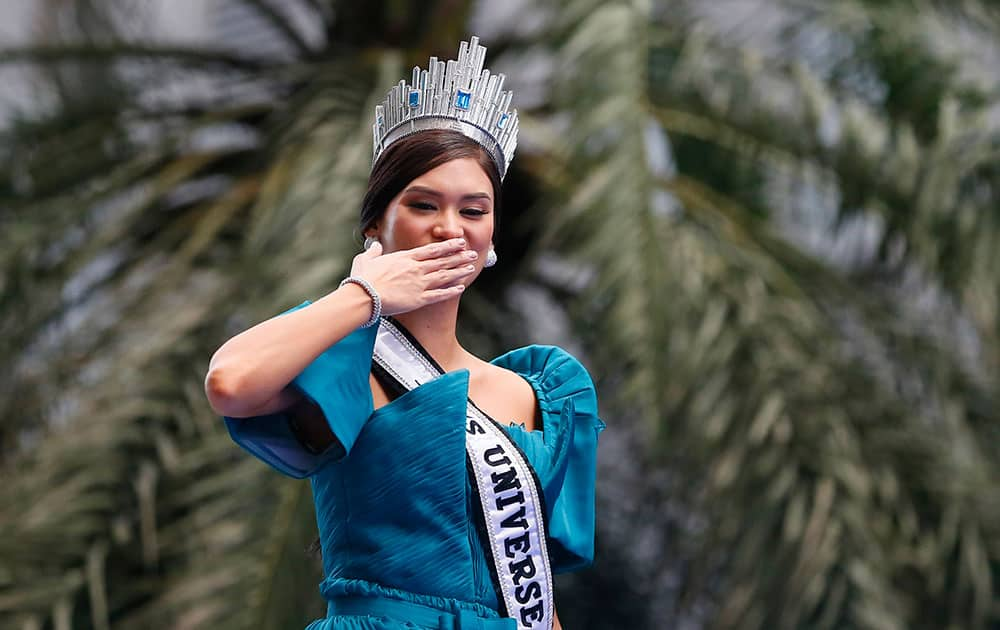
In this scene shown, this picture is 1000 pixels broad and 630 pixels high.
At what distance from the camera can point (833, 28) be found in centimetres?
399

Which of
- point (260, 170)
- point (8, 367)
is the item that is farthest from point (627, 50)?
point (8, 367)

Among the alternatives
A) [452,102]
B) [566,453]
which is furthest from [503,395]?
[452,102]

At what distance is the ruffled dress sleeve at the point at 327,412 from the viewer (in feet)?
4.90

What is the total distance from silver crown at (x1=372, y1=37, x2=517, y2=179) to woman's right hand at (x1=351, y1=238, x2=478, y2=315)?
0.15 metres

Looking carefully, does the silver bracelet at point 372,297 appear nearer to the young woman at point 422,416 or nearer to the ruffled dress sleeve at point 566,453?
the young woman at point 422,416

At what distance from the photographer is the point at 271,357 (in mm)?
1453

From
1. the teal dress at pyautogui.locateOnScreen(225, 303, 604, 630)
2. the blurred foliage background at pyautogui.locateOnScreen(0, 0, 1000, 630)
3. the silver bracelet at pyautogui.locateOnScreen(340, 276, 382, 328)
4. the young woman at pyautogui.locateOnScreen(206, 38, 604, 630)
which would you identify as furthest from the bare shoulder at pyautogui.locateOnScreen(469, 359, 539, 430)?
the blurred foliage background at pyautogui.locateOnScreen(0, 0, 1000, 630)

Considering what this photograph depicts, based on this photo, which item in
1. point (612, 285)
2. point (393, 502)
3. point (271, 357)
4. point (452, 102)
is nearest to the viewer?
point (271, 357)

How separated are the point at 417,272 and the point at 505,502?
10.6 inches

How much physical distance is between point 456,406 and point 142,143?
273 cm

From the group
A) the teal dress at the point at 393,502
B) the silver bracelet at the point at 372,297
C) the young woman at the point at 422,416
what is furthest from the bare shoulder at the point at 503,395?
the silver bracelet at the point at 372,297

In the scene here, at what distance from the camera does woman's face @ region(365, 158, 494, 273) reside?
1.66 m

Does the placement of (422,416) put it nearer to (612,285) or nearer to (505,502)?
(505,502)

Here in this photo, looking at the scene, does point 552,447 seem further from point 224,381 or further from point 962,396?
point 962,396
